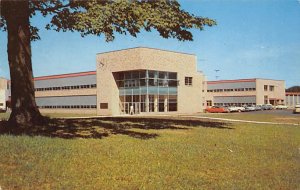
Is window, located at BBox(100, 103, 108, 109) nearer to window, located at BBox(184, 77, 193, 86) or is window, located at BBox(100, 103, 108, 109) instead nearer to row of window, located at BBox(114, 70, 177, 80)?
row of window, located at BBox(114, 70, 177, 80)

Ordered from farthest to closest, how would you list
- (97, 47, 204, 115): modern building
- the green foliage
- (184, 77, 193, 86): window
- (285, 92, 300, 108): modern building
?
1. (285, 92, 300, 108): modern building
2. (184, 77, 193, 86): window
3. (97, 47, 204, 115): modern building
4. the green foliage

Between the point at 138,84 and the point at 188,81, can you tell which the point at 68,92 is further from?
the point at 188,81

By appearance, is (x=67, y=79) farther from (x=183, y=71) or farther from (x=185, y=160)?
(x=185, y=160)

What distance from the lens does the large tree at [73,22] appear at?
42.5ft

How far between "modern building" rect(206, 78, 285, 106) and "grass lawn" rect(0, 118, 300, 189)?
256ft

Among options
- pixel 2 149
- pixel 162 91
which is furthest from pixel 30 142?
pixel 162 91

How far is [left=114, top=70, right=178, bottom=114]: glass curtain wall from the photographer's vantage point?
170 ft

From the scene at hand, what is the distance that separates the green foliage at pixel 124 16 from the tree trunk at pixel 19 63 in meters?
1.83

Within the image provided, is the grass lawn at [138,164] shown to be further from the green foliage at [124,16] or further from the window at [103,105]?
the window at [103,105]

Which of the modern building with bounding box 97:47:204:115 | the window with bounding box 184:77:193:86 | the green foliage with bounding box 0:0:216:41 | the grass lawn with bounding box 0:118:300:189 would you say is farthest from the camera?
the window with bounding box 184:77:193:86

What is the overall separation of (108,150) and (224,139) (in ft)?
21.4

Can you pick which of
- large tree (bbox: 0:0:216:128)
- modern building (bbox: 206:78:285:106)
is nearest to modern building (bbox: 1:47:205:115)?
Answer: modern building (bbox: 206:78:285:106)

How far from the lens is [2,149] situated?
9500mm

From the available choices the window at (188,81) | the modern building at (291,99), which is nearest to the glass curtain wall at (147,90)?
the window at (188,81)
